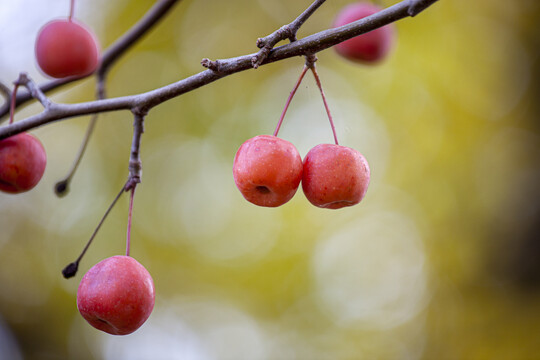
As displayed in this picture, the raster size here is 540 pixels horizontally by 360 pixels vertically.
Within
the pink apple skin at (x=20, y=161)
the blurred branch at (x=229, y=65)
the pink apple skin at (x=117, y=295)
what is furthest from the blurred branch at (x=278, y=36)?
the pink apple skin at (x=20, y=161)

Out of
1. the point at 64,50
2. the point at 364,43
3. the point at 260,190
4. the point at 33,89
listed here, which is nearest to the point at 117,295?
the point at 260,190

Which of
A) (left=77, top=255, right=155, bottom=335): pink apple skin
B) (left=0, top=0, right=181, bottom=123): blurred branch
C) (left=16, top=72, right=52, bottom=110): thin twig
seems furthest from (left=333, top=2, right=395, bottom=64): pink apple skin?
(left=77, top=255, right=155, bottom=335): pink apple skin

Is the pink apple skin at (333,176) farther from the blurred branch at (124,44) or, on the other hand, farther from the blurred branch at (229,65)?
the blurred branch at (124,44)

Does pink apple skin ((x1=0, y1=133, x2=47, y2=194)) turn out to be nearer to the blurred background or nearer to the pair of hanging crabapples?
the pair of hanging crabapples

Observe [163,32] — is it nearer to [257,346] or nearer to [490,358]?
[257,346]

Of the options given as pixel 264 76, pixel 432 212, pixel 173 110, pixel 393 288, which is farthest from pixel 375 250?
pixel 173 110
